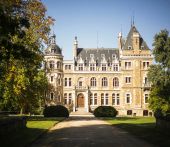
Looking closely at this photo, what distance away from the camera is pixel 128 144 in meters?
16.5

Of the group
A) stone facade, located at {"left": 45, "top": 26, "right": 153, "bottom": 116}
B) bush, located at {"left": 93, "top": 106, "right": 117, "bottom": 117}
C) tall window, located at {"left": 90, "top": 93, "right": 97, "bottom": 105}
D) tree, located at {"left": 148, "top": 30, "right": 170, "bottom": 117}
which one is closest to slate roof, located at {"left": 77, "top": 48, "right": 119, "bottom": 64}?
stone facade, located at {"left": 45, "top": 26, "right": 153, "bottom": 116}

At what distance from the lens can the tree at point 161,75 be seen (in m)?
37.9

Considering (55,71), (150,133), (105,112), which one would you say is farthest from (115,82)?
(150,133)

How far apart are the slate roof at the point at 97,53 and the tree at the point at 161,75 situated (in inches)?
1022

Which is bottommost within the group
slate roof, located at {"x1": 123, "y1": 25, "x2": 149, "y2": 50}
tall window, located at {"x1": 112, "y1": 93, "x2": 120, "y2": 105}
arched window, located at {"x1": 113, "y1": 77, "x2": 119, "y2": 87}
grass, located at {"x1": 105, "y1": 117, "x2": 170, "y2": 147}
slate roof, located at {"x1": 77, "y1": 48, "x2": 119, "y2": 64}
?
grass, located at {"x1": 105, "y1": 117, "x2": 170, "y2": 147}

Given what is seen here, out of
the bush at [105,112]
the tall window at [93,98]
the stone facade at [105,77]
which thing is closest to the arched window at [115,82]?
the stone facade at [105,77]

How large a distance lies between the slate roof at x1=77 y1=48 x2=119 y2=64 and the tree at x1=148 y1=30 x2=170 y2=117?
26.0m

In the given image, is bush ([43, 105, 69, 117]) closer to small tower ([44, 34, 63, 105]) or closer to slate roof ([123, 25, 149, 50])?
small tower ([44, 34, 63, 105])

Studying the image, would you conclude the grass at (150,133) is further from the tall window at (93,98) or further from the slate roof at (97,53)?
the slate roof at (97,53)

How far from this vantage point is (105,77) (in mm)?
64938

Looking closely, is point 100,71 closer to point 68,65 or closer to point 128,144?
point 68,65

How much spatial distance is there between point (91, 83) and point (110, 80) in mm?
3682

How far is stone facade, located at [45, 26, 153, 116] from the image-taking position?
2406 inches

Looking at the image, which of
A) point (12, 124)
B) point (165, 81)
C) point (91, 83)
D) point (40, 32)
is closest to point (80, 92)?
point (91, 83)
